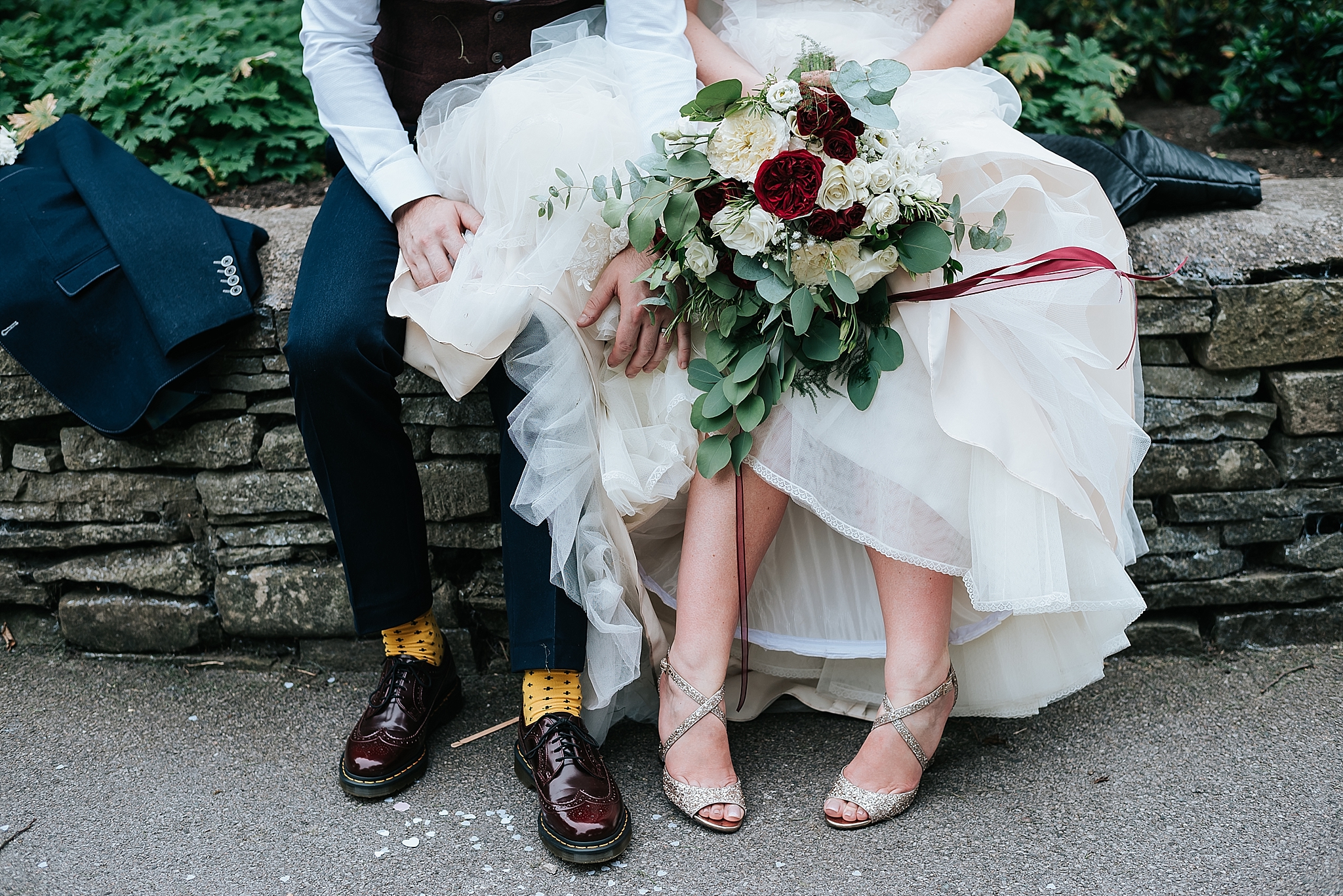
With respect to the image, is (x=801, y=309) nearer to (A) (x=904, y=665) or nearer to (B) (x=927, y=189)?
(B) (x=927, y=189)

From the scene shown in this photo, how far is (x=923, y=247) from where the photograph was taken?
167 cm

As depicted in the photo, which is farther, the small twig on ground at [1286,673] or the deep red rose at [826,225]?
the small twig on ground at [1286,673]

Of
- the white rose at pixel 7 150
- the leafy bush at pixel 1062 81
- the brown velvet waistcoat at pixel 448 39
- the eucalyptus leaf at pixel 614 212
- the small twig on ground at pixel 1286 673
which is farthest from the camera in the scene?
the leafy bush at pixel 1062 81

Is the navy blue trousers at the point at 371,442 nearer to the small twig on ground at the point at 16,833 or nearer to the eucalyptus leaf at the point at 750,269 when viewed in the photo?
the eucalyptus leaf at the point at 750,269

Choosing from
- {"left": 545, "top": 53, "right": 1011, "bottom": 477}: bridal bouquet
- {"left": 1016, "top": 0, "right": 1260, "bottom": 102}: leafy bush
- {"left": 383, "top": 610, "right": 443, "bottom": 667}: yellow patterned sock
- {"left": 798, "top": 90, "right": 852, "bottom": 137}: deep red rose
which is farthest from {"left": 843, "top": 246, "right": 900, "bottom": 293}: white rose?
{"left": 1016, "top": 0, "right": 1260, "bottom": 102}: leafy bush

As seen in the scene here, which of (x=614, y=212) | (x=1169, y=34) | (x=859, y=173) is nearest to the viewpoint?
(x=859, y=173)

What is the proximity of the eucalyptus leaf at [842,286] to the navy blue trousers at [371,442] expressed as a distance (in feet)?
2.05

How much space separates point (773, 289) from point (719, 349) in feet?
0.56

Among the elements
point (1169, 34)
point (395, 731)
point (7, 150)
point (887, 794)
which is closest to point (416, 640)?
point (395, 731)

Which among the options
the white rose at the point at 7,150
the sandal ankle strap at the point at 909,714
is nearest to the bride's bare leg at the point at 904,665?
the sandal ankle strap at the point at 909,714

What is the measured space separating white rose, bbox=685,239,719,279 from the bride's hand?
14 centimetres

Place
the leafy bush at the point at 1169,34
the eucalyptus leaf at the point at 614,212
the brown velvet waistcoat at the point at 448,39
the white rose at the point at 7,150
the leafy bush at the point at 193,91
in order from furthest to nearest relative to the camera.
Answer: the leafy bush at the point at 1169,34 → the leafy bush at the point at 193,91 → the white rose at the point at 7,150 → the brown velvet waistcoat at the point at 448,39 → the eucalyptus leaf at the point at 614,212

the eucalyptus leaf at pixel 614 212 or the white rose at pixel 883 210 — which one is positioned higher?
the white rose at pixel 883 210

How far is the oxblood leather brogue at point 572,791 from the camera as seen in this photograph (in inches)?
68.2
